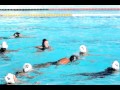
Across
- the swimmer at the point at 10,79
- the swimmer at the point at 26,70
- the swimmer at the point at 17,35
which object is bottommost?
the swimmer at the point at 10,79

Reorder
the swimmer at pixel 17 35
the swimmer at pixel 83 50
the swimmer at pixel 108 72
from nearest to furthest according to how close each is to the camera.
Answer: the swimmer at pixel 108 72, the swimmer at pixel 83 50, the swimmer at pixel 17 35

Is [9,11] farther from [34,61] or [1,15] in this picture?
[34,61]

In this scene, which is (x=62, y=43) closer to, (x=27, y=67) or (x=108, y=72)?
(x=27, y=67)

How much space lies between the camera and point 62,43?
214 inches

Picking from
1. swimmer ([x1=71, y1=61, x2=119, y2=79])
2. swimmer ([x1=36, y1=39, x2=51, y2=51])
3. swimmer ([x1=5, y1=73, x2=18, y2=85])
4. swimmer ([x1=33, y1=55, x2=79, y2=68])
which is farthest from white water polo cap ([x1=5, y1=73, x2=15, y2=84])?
swimmer ([x1=71, y1=61, x2=119, y2=79])

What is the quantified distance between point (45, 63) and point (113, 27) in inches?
50.6

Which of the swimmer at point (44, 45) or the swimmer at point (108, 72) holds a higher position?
the swimmer at point (44, 45)

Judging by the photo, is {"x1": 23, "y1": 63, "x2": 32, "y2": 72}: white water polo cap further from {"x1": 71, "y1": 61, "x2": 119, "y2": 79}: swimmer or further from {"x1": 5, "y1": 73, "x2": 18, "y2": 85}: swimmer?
{"x1": 71, "y1": 61, "x2": 119, "y2": 79}: swimmer

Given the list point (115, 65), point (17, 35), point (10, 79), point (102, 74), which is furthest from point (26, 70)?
point (115, 65)

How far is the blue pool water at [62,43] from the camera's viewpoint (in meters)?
5.16

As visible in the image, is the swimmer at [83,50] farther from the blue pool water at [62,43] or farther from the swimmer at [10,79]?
the swimmer at [10,79]

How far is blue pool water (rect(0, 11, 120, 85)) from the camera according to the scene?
16.9 feet

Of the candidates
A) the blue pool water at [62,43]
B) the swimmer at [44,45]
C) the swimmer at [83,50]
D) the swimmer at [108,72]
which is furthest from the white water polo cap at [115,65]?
the swimmer at [44,45]
